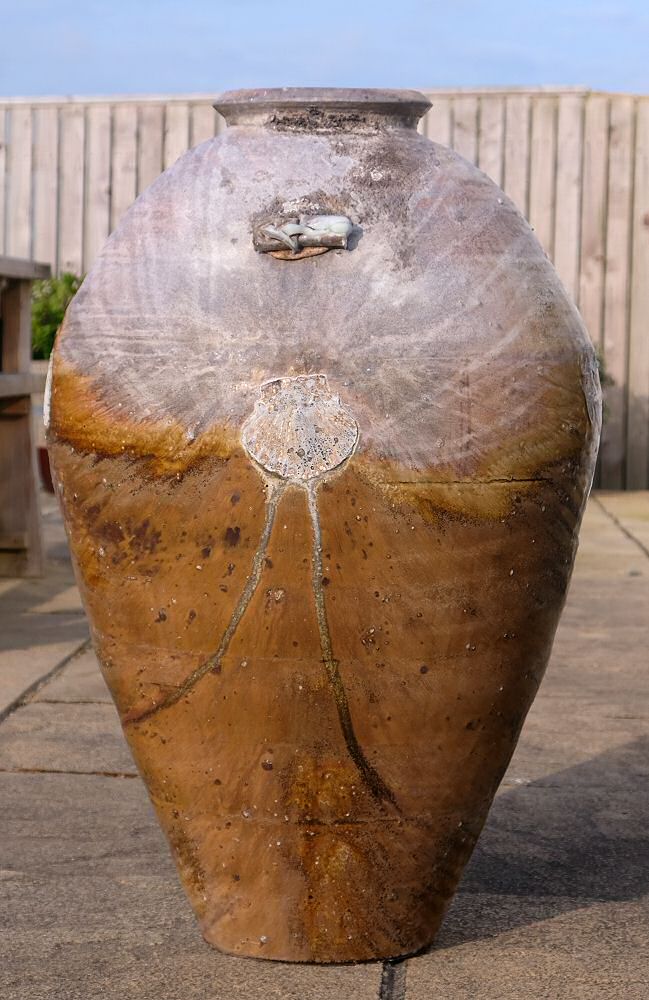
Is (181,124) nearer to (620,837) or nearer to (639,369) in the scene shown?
(639,369)

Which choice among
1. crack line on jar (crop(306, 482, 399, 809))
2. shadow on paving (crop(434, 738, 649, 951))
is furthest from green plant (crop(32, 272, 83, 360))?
crack line on jar (crop(306, 482, 399, 809))

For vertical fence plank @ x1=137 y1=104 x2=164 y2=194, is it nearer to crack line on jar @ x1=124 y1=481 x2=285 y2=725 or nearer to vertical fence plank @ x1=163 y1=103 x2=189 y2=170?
vertical fence plank @ x1=163 y1=103 x2=189 y2=170

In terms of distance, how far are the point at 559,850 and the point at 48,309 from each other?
6.25 metres

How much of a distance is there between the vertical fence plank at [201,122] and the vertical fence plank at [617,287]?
246 cm

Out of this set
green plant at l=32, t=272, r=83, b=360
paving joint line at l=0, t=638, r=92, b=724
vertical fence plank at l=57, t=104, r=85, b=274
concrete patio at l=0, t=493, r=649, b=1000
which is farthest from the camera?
vertical fence plank at l=57, t=104, r=85, b=274

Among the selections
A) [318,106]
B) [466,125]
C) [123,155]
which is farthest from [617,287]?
[318,106]

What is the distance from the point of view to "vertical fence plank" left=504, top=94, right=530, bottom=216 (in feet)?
28.0

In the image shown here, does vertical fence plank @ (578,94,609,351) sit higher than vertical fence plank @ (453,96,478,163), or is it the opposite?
vertical fence plank @ (453,96,478,163)

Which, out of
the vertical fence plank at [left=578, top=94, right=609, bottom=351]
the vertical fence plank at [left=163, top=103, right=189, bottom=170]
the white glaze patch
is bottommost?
the white glaze patch

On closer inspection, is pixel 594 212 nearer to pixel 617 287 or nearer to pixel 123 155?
pixel 617 287

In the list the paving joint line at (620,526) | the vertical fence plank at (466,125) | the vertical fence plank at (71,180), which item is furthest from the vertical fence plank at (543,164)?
the vertical fence plank at (71,180)

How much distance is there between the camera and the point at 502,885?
104 inches

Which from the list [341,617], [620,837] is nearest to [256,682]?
[341,617]

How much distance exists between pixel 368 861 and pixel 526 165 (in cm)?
695
